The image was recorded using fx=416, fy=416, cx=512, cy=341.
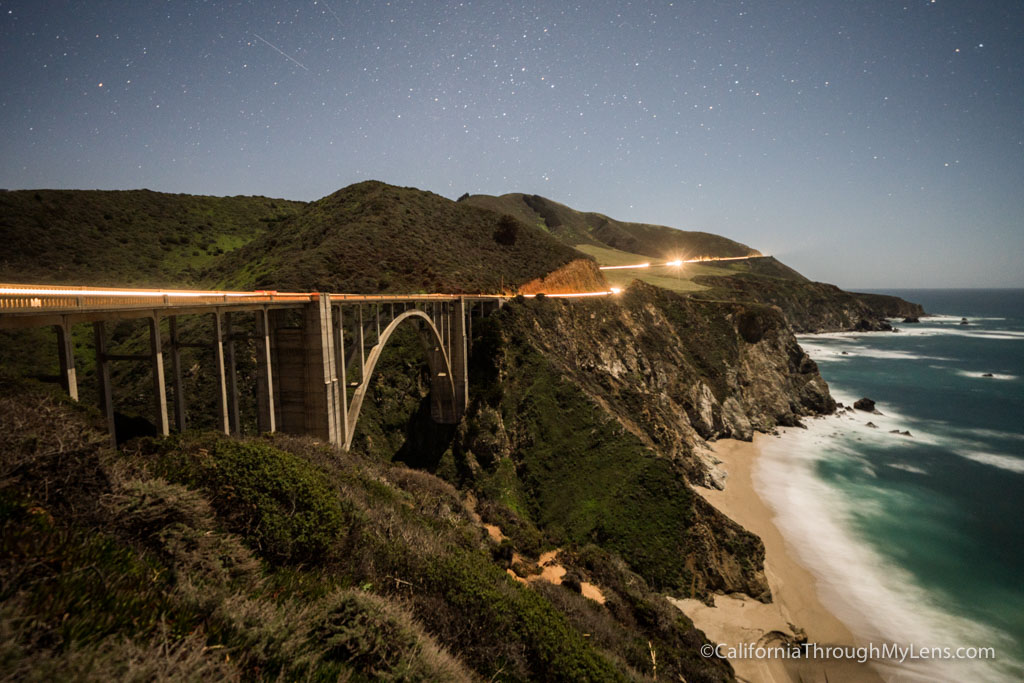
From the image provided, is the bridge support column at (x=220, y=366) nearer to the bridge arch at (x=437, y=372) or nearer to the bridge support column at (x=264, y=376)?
the bridge support column at (x=264, y=376)

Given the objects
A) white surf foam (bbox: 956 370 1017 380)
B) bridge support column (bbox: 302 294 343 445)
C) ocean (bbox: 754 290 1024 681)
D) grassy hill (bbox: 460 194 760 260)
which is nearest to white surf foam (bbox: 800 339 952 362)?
white surf foam (bbox: 956 370 1017 380)

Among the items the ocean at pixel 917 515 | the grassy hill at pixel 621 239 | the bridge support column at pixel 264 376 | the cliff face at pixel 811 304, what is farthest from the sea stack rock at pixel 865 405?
the grassy hill at pixel 621 239

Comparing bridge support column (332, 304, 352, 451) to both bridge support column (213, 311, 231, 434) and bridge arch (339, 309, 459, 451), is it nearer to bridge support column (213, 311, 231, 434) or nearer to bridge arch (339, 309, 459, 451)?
bridge arch (339, 309, 459, 451)

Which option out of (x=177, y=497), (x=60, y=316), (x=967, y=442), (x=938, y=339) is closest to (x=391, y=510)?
(x=177, y=497)

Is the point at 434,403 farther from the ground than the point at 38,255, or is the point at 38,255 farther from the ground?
the point at 38,255

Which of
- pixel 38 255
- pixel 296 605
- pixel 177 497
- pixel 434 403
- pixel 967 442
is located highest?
pixel 38 255

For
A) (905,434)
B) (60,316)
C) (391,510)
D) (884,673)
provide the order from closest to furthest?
(60,316) < (391,510) < (884,673) < (905,434)

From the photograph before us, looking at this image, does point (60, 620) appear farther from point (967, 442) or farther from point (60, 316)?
point (967, 442)
